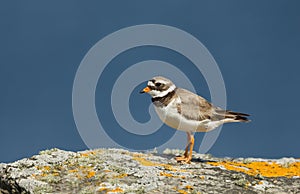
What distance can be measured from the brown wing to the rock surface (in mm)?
1396

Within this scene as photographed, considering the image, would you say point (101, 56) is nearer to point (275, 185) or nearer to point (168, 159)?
point (168, 159)

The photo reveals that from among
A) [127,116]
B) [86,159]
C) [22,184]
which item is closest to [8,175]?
[22,184]

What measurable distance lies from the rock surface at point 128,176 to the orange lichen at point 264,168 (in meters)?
0.03

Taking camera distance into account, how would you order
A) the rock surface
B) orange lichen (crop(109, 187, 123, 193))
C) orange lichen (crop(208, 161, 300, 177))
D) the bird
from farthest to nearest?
the bird → orange lichen (crop(208, 161, 300, 177)) → the rock surface → orange lichen (crop(109, 187, 123, 193))

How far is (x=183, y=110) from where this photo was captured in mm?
13008

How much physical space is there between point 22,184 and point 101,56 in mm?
5385

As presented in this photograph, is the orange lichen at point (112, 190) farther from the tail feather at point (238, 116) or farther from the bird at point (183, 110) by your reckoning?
the tail feather at point (238, 116)

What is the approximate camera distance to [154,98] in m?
13.4

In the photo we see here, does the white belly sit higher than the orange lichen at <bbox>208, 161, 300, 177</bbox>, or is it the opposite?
the white belly

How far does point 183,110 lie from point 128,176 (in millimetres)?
3062

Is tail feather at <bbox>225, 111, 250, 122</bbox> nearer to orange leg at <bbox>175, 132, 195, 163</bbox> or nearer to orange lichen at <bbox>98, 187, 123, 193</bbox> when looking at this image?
orange leg at <bbox>175, 132, 195, 163</bbox>

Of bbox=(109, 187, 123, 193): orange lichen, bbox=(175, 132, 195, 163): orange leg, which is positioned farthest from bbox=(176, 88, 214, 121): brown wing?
bbox=(109, 187, 123, 193): orange lichen

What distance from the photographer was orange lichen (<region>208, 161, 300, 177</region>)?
12.6m

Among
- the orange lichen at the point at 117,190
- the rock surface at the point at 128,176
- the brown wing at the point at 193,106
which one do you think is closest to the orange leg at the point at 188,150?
the rock surface at the point at 128,176
